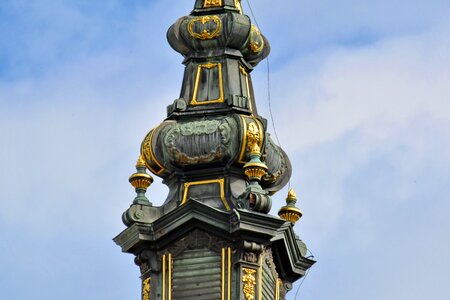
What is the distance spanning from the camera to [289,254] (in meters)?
87.2

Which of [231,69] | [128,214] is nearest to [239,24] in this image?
[231,69]

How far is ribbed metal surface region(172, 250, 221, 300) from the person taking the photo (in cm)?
8531

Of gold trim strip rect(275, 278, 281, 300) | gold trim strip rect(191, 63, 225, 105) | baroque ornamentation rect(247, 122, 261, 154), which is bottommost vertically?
gold trim strip rect(275, 278, 281, 300)

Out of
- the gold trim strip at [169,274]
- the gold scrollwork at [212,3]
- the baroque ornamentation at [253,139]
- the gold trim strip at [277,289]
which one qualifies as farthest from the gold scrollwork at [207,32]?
the gold trim strip at [277,289]

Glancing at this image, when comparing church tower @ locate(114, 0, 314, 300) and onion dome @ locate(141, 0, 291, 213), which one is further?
onion dome @ locate(141, 0, 291, 213)

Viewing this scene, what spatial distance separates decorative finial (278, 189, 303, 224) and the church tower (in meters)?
0.03

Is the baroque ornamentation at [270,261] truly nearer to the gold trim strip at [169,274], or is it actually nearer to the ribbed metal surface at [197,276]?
the ribbed metal surface at [197,276]

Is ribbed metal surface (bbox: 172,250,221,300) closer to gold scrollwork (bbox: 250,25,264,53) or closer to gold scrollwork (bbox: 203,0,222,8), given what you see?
gold scrollwork (bbox: 250,25,264,53)

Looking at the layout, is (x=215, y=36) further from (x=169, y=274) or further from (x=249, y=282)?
(x=249, y=282)

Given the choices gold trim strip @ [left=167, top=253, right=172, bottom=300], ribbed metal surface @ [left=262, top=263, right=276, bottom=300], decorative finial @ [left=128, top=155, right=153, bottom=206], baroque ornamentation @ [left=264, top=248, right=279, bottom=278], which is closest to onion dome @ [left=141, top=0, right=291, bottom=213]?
decorative finial @ [left=128, top=155, right=153, bottom=206]

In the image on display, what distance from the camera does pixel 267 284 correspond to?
3396 inches

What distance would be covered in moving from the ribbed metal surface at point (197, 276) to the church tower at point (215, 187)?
0.03m

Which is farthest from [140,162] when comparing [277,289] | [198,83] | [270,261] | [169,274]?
[277,289]

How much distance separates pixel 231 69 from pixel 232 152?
11.5 feet
